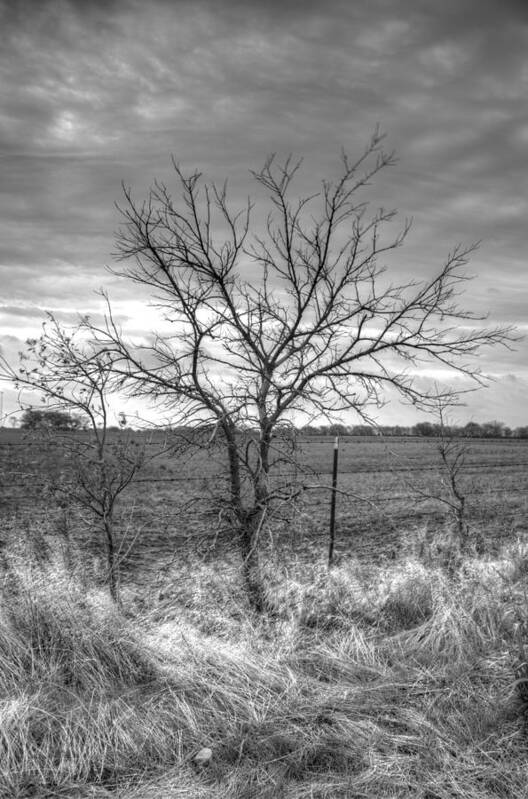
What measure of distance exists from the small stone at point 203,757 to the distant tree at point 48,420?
3.30 meters

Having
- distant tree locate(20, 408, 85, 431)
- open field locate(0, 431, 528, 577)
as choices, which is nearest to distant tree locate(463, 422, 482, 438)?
open field locate(0, 431, 528, 577)

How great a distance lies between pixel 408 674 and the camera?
4.21 meters

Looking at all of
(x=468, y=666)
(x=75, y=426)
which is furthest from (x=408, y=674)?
(x=75, y=426)

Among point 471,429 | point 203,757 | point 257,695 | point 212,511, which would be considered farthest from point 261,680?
point 471,429

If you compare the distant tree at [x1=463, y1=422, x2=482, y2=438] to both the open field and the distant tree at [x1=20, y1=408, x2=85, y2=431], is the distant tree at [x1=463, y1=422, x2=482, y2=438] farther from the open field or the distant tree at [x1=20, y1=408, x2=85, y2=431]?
the distant tree at [x1=20, y1=408, x2=85, y2=431]

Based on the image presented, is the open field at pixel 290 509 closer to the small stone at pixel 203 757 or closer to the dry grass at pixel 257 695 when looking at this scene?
the dry grass at pixel 257 695

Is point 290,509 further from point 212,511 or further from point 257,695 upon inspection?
point 257,695

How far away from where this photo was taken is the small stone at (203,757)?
10.9ft

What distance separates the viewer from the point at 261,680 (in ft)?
13.4

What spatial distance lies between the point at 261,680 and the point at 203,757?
0.83 m

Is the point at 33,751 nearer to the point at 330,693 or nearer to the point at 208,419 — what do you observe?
the point at 330,693

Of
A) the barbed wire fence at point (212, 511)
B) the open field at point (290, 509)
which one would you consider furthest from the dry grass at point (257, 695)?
the open field at point (290, 509)

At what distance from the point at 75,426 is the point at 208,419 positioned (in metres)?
1.37

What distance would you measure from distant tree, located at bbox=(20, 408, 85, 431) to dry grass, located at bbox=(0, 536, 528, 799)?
1.30 m
